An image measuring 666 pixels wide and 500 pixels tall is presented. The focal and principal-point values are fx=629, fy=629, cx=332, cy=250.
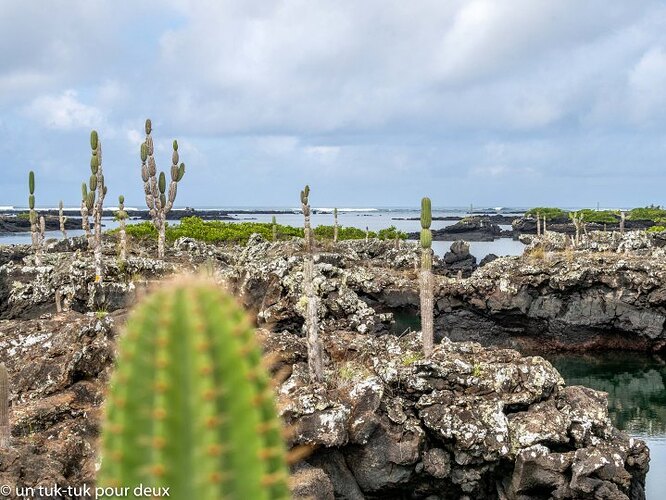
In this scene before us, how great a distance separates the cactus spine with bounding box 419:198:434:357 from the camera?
1820 cm

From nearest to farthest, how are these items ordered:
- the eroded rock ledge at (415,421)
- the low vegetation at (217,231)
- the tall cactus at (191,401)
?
the tall cactus at (191,401) < the eroded rock ledge at (415,421) < the low vegetation at (217,231)

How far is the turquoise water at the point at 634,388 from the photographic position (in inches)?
826

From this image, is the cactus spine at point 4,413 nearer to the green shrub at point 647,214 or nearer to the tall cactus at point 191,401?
the tall cactus at point 191,401

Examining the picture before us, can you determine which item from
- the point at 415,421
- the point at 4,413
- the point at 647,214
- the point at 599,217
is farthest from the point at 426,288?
the point at 647,214

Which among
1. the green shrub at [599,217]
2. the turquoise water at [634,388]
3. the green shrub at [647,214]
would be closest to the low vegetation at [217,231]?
the turquoise water at [634,388]

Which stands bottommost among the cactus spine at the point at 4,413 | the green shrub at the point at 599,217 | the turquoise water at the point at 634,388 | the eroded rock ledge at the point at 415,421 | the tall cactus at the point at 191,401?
the turquoise water at the point at 634,388

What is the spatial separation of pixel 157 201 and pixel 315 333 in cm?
2290

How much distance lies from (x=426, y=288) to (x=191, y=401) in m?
19.3

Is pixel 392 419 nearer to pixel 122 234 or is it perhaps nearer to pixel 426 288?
pixel 426 288

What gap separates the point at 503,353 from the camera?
663 inches

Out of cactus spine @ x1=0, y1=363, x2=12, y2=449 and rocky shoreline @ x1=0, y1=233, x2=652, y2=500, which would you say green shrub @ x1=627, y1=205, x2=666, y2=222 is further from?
cactus spine @ x1=0, y1=363, x2=12, y2=449

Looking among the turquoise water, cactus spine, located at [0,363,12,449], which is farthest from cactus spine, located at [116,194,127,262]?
the turquoise water

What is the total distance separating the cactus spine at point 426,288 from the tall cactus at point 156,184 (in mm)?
18355

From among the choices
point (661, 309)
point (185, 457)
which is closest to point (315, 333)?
point (185, 457)
